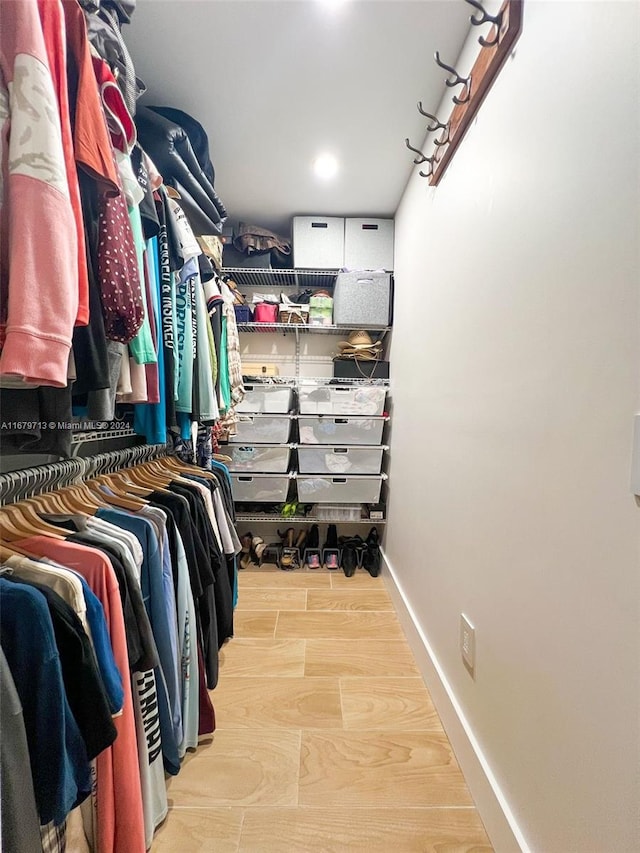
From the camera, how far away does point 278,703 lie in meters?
1.29

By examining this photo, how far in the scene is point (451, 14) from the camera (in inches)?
43.4

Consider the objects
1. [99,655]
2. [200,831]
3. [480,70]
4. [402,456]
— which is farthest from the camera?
[402,456]

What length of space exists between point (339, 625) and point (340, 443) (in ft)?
3.28

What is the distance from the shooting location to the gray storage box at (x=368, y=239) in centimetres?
225

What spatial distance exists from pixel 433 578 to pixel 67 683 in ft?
3.78

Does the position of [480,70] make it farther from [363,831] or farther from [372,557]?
[372,557]

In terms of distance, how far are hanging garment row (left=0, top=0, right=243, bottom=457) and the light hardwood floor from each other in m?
1.00

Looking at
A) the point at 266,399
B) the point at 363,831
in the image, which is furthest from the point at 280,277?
the point at 363,831

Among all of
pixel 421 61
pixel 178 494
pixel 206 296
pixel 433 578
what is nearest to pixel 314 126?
pixel 421 61

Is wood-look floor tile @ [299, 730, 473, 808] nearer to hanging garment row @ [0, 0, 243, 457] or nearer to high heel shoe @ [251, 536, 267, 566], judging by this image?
hanging garment row @ [0, 0, 243, 457]

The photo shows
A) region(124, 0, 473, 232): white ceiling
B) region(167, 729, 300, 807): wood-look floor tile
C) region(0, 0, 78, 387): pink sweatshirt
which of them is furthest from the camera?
region(124, 0, 473, 232): white ceiling

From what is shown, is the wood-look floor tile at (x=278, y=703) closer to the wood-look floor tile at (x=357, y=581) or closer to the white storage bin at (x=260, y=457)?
the wood-look floor tile at (x=357, y=581)

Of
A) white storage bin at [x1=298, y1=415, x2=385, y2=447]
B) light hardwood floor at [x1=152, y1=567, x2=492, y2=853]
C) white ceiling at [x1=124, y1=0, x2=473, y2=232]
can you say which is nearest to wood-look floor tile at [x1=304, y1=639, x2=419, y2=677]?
light hardwood floor at [x1=152, y1=567, x2=492, y2=853]

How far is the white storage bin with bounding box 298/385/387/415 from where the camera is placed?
7.25ft
